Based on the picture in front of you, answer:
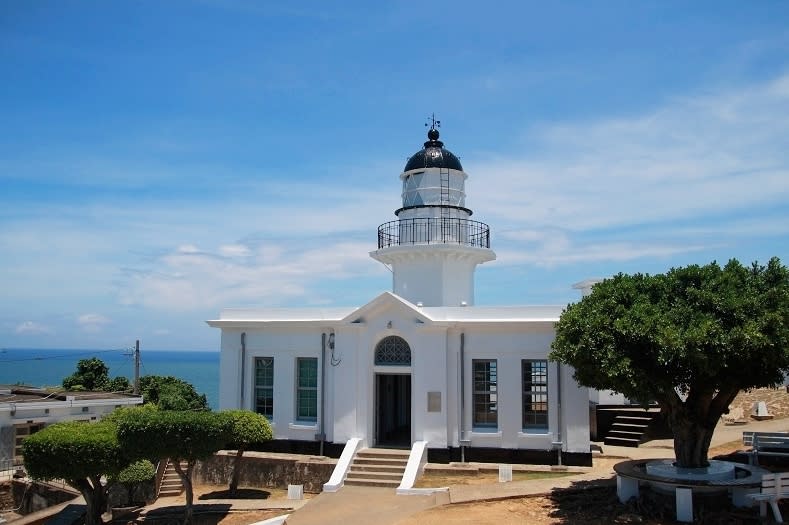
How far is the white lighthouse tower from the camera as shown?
73.5ft

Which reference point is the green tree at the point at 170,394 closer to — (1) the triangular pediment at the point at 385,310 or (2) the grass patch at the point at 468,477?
(1) the triangular pediment at the point at 385,310

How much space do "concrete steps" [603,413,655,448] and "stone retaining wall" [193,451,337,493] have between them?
8.93 meters

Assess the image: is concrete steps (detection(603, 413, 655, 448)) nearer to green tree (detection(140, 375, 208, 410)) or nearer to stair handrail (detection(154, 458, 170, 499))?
stair handrail (detection(154, 458, 170, 499))

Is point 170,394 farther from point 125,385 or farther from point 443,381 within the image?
point 443,381

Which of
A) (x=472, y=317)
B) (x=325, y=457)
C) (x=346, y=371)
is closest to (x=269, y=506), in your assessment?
(x=325, y=457)

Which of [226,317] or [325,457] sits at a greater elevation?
[226,317]

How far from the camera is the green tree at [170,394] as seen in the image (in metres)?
32.6

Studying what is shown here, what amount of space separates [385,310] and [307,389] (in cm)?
361

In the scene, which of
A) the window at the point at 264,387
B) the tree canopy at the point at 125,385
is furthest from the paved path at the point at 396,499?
the tree canopy at the point at 125,385

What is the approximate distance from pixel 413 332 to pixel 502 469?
14.6 feet

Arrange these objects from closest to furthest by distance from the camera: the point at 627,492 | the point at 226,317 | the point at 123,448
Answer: the point at 627,492, the point at 123,448, the point at 226,317

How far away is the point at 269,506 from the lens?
17.1m

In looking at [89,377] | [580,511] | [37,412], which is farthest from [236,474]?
[89,377]

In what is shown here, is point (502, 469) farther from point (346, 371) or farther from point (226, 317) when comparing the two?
point (226, 317)
